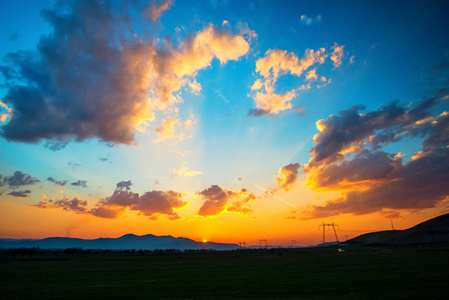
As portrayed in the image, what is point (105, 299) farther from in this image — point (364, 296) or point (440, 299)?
point (440, 299)

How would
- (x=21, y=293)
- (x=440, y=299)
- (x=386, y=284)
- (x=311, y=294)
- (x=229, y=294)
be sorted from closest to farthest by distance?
(x=440, y=299), (x=311, y=294), (x=229, y=294), (x=386, y=284), (x=21, y=293)

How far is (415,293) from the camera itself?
17.4m

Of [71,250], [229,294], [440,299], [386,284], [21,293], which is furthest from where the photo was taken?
[71,250]

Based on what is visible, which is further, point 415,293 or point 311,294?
point 311,294

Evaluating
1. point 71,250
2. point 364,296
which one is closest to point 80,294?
point 364,296

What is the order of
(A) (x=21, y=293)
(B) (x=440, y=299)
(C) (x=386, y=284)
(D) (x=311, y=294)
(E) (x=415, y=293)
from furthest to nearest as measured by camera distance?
Result: (A) (x=21, y=293) < (C) (x=386, y=284) < (D) (x=311, y=294) < (E) (x=415, y=293) < (B) (x=440, y=299)

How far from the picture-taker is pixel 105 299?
1981 centimetres

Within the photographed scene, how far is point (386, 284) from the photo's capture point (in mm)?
21609

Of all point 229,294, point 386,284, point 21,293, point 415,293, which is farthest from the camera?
point 21,293

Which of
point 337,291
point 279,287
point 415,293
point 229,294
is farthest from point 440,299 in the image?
point 229,294

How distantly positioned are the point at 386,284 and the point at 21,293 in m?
33.1

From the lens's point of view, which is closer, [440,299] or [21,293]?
[440,299]

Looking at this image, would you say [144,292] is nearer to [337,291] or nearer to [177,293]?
[177,293]

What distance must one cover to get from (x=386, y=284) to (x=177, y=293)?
18.2 m
